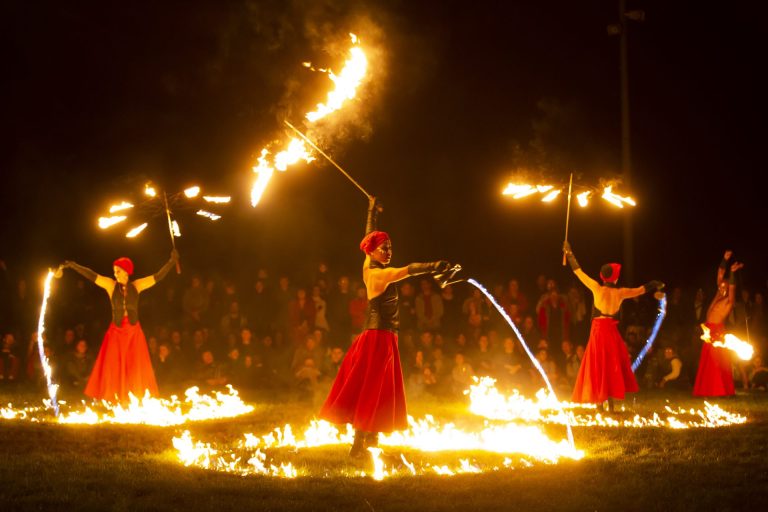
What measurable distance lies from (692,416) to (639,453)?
3741 mm

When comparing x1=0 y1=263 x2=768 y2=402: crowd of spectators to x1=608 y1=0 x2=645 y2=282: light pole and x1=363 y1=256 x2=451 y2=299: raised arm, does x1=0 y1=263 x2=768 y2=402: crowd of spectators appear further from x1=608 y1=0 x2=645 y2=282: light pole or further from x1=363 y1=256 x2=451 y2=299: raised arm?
x1=363 y1=256 x2=451 y2=299: raised arm

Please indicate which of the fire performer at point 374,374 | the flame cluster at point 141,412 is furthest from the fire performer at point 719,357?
the fire performer at point 374,374

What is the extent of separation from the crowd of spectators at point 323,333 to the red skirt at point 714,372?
5.40ft

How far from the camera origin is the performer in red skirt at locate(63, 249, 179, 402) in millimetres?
11953

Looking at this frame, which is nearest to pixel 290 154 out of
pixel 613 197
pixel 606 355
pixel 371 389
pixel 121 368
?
pixel 121 368

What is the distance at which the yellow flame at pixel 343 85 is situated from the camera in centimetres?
1172

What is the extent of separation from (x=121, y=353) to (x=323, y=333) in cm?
523

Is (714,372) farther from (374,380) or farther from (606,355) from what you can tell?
(374,380)

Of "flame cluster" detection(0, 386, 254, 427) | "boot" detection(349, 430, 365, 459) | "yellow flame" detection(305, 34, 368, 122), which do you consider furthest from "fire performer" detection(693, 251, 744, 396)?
"boot" detection(349, 430, 365, 459)

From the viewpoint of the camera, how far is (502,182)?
20.3 m

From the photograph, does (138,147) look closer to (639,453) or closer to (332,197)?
(332,197)

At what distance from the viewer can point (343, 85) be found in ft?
38.6

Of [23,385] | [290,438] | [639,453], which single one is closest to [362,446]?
[290,438]

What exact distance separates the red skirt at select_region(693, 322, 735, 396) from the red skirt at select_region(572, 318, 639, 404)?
2692 mm
